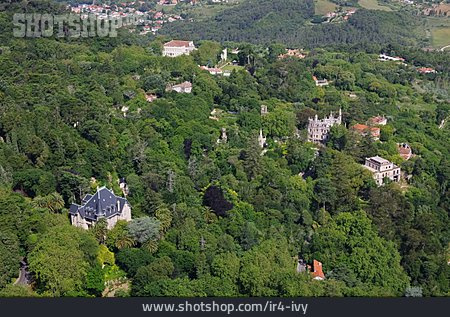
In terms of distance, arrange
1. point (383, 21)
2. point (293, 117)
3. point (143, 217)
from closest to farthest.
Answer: point (143, 217)
point (293, 117)
point (383, 21)

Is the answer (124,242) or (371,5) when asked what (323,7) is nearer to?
(371,5)

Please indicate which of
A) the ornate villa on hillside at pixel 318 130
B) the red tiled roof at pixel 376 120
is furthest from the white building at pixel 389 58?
the ornate villa on hillside at pixel 318 130

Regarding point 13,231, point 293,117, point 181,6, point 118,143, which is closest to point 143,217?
point 13,231

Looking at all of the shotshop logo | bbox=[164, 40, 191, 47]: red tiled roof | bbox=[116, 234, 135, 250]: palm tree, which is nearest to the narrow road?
bbox=[116, 234, 135, 250]: palm tree

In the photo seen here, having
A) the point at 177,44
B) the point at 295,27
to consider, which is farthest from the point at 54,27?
the point at 295,27

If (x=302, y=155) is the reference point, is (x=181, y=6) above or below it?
below

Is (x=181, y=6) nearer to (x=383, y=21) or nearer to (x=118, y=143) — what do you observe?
(x=383, y=21)

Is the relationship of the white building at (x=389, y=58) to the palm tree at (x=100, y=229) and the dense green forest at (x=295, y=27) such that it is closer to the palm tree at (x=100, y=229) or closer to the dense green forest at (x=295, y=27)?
the dense green forest at (x=295, y=27)

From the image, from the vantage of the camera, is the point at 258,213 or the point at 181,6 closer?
the point at 258,213
